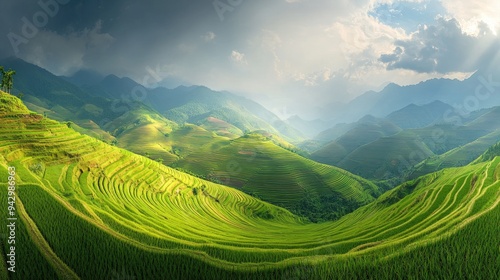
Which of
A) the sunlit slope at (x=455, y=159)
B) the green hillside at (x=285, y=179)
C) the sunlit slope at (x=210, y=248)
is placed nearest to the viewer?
the sunlit slope at (x=210, y=248)

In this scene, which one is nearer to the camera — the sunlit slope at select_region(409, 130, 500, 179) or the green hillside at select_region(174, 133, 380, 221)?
the green hillside at select_region(174, 133, 380, 221)

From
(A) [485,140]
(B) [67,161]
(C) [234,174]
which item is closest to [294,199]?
(C) [234,174]

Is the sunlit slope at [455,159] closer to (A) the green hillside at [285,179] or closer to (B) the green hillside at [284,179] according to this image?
(A) the green hillside at [285,179]

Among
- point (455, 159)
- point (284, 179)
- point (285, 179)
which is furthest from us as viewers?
point (455, 159)

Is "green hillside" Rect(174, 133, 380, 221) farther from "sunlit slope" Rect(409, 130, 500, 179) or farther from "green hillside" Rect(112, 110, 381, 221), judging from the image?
"sunlit slope" Rect(409, 130, 500, 179)

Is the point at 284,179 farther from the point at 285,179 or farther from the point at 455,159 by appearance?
the point at 455,159

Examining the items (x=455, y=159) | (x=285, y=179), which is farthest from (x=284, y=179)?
(x=455, y=159)

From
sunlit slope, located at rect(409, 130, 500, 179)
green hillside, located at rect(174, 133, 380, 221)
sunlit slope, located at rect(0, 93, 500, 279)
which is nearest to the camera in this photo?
sunlit slope, located at rect(0, 93, 500, 279)

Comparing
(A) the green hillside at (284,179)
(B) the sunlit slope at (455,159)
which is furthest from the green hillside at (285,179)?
(B) the sunlit slope at (455,159)

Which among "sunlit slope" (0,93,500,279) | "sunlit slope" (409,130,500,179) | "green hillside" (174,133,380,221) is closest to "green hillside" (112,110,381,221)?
"green hillside" (174,133,380,221)

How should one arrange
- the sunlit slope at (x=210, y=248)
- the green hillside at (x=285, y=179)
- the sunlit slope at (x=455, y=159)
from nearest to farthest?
the sunlit slope at (x=210, y=248), the green hillside at (x=285, y=179), the sunlit slope at (x=455, y=159)

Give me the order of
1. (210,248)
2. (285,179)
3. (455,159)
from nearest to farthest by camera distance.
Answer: (210,248)
(285,179)
(455,159)

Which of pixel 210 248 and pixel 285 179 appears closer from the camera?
pixel 210 248

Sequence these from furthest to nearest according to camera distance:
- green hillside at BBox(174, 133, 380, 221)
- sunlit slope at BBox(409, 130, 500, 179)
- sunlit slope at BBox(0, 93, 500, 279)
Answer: sunlit slope at BBox(409, 130, 500, 179) < green hillside at BBox(174, 133, 380, 221) < sunlit slope at BBox(0, 93, 500, 279)
